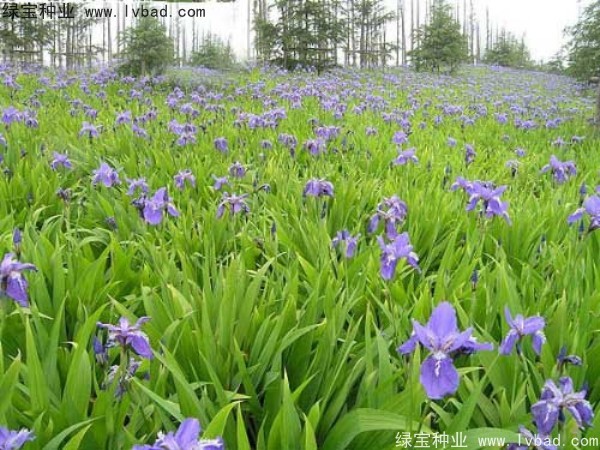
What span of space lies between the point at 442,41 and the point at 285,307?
2062cm

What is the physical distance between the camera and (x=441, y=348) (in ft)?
3.54

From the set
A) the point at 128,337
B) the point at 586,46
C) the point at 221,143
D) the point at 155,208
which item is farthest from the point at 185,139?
the point at 586,46

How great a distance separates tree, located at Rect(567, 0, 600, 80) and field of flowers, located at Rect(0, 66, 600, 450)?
8.28m

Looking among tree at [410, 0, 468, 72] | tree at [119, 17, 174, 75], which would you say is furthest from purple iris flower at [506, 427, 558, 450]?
tree at [410, 0, 468, 72]

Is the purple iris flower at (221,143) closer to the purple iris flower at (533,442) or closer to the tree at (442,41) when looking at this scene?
the purple iris flower at (533,442)

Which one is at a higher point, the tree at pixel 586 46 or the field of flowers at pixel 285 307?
the tree at pixel 586 46

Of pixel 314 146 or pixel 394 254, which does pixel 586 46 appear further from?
pixel 394 254

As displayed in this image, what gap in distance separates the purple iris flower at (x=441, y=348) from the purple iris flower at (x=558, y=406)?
147 mm

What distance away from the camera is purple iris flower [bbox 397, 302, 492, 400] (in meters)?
1.03

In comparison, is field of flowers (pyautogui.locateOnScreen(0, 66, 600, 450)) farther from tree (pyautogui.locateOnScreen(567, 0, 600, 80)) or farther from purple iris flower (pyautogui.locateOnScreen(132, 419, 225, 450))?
tree (pyautogui.locateOnScreen(567, 0, 600, 80))

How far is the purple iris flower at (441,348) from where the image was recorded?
1.03 metres

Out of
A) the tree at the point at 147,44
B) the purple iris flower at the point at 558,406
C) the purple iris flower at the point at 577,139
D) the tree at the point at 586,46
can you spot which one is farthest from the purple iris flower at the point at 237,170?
the tree at the point at 586,46

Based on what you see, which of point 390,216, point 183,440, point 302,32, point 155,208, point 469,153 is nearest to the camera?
point 183,440

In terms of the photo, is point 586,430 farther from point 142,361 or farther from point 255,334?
point 142,361
